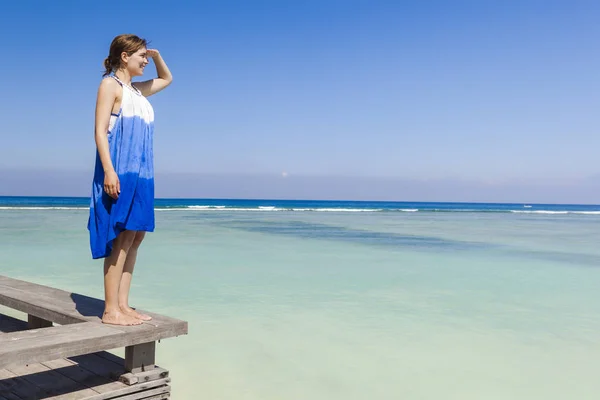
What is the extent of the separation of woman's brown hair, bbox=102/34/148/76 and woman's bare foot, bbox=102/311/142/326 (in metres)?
1.33

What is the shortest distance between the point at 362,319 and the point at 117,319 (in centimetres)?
321

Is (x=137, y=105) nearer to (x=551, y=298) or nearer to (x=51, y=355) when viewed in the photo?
(x=51, y=355)

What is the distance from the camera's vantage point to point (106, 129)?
9.91 ft

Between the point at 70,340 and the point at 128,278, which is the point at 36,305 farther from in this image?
the point at 70,340

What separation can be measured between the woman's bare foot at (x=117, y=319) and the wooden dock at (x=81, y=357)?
5 cm

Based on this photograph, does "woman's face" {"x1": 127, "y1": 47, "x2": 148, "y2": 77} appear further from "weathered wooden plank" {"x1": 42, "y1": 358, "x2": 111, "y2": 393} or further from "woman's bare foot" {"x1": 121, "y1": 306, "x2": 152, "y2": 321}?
"weathered wooden plank" {"x1": 42, "y1": 358, "x2": 111, "y2": 393}

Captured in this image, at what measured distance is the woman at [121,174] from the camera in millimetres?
3000

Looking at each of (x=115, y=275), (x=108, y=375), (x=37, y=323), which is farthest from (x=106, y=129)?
(x=37, y=323)

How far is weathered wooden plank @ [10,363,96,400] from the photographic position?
9.59 feet

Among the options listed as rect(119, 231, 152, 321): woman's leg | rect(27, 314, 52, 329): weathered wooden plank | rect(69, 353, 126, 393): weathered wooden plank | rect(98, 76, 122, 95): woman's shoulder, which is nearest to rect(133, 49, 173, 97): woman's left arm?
rect(98, 76, 122, 95): woman's shoulder

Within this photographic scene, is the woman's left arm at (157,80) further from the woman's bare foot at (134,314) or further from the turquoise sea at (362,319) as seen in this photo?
the turquoise sea at (362,319)

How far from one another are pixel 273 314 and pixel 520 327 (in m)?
2.48

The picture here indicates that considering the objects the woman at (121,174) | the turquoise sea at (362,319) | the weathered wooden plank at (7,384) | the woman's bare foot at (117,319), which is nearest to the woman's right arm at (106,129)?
the woman at (121,174)

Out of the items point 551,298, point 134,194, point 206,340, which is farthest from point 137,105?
point 551,298
